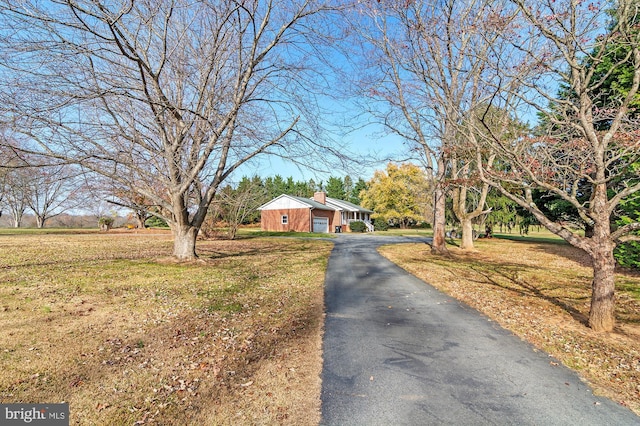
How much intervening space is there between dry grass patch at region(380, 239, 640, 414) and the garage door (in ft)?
76.7

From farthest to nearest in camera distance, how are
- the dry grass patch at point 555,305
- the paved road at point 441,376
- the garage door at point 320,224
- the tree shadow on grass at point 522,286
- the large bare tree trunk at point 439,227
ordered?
the garage door at point 320,224 < the large bare tree trunk at point 439,227 < the tree shadow on grass at point 522,286 < the dry grass patch at point 555,305 < the paved road at point 441,376

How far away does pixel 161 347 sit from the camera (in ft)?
13.7

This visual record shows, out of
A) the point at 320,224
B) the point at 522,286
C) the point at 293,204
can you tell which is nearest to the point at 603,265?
the point at 522,286

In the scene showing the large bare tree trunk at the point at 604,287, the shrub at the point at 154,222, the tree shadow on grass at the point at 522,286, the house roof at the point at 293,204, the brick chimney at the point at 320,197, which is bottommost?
the tree shadow on grass at the point at 522,286

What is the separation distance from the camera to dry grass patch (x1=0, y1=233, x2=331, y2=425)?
9.54 feet

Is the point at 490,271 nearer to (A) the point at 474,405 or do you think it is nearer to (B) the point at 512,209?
(A) the point at 474,405

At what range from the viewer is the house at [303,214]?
36.1 meters

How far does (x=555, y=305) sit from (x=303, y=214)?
1189 inches

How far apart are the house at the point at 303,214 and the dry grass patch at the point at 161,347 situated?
91.3 ft

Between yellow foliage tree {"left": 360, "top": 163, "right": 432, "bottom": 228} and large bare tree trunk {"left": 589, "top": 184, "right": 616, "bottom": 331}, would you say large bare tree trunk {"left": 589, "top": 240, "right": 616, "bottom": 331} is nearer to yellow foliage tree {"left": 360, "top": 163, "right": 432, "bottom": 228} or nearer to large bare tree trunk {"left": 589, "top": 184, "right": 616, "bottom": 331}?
large bare tree trunk {"left": 589, "top": 184, "right": 616, "bottom": 331}

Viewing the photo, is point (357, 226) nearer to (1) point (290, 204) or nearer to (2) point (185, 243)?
(1) point (290, 204)

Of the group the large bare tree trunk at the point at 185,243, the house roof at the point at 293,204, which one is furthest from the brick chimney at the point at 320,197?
the large bare tree trunk at the point at 185,243

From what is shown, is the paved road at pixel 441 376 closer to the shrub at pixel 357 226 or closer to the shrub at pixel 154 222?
the shrub at pixel 357 226

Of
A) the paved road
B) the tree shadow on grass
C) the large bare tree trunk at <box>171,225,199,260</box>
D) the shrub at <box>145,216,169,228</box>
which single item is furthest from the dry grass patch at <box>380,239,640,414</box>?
the shrub at <box>145,216,169,228</box>
